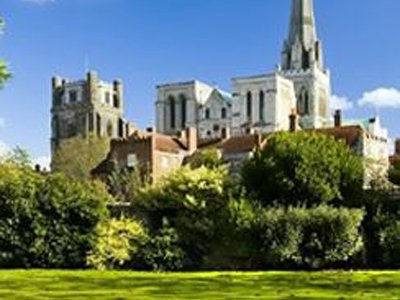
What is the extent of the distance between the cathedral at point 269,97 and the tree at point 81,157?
2806 cm

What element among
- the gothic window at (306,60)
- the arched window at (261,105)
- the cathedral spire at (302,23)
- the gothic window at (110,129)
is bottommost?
the gothic window at (110,129)

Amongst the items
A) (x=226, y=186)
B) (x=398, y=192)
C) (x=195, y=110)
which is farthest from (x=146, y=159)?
(x=195, y=110)

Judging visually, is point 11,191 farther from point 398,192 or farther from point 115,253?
point 398,192

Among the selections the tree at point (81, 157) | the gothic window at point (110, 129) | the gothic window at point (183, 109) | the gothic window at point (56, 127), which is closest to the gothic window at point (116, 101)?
the gothic window at point (110, 129)

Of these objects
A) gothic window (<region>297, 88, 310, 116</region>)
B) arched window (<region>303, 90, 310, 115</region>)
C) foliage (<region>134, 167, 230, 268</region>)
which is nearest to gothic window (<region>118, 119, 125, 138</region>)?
gothic window (<region>297, 88, 310, 116</region>)

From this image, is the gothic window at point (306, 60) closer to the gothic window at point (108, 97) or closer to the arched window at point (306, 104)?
the arched window at point (306, 104)

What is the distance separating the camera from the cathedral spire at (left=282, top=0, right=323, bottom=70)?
152 m

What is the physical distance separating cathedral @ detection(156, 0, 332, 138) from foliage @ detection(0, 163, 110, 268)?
7810 cm

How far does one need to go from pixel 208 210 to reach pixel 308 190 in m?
5.50

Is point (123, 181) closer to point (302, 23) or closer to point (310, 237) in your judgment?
point (310, 237)

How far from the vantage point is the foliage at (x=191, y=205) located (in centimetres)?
4691

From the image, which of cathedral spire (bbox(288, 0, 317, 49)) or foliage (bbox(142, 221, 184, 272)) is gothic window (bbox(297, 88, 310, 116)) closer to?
cathedral spire (bbox(288, 0, 317, 49))

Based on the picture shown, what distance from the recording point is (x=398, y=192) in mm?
46625

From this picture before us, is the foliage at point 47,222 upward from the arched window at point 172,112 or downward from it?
downward
